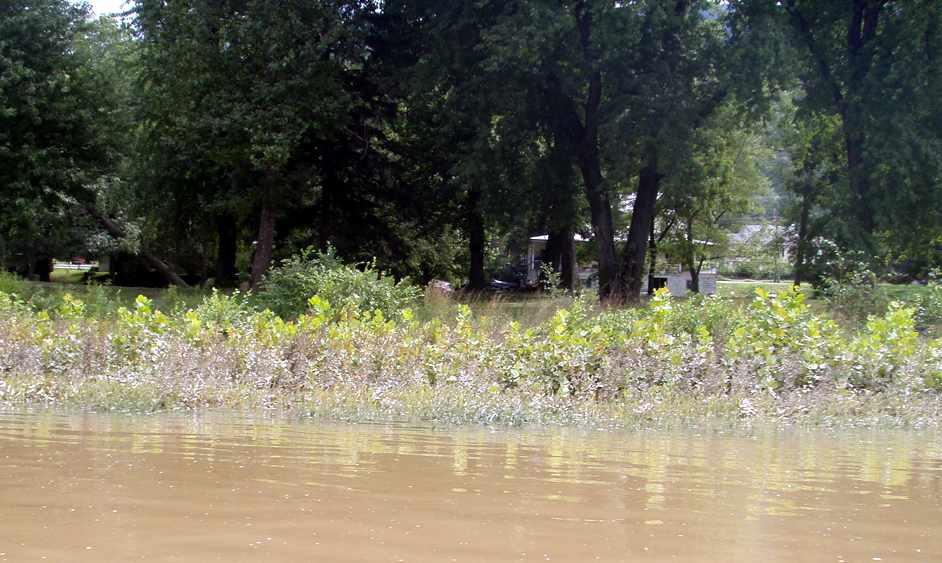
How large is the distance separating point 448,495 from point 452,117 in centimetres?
2703

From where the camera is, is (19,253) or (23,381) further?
(19,253)

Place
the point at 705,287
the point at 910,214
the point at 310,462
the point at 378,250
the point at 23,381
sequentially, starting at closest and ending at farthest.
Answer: the point at 310,462, the point at 23,381, the point at 910,214, the point at 378,250, the point at 705,287

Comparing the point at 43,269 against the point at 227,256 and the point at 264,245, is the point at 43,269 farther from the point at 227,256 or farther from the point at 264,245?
the point at 264,245

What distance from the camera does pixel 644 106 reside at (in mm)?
28531

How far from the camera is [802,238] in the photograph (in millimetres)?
38281

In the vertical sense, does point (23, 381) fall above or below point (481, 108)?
below

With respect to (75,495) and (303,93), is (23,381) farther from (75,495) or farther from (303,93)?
(303,93)

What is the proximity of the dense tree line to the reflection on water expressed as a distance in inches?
745

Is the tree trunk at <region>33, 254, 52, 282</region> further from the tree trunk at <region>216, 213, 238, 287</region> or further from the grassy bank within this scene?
the grassy bank

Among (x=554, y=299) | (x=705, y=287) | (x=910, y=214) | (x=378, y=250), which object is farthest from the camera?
(x=705, y=287)

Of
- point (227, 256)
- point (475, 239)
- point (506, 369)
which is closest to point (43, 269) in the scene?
point (227, 256)

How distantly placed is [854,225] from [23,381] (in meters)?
24.8

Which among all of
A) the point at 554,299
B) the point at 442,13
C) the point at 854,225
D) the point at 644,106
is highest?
the point at 442,13

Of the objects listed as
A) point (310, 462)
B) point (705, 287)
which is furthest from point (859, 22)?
point (310, 462)
